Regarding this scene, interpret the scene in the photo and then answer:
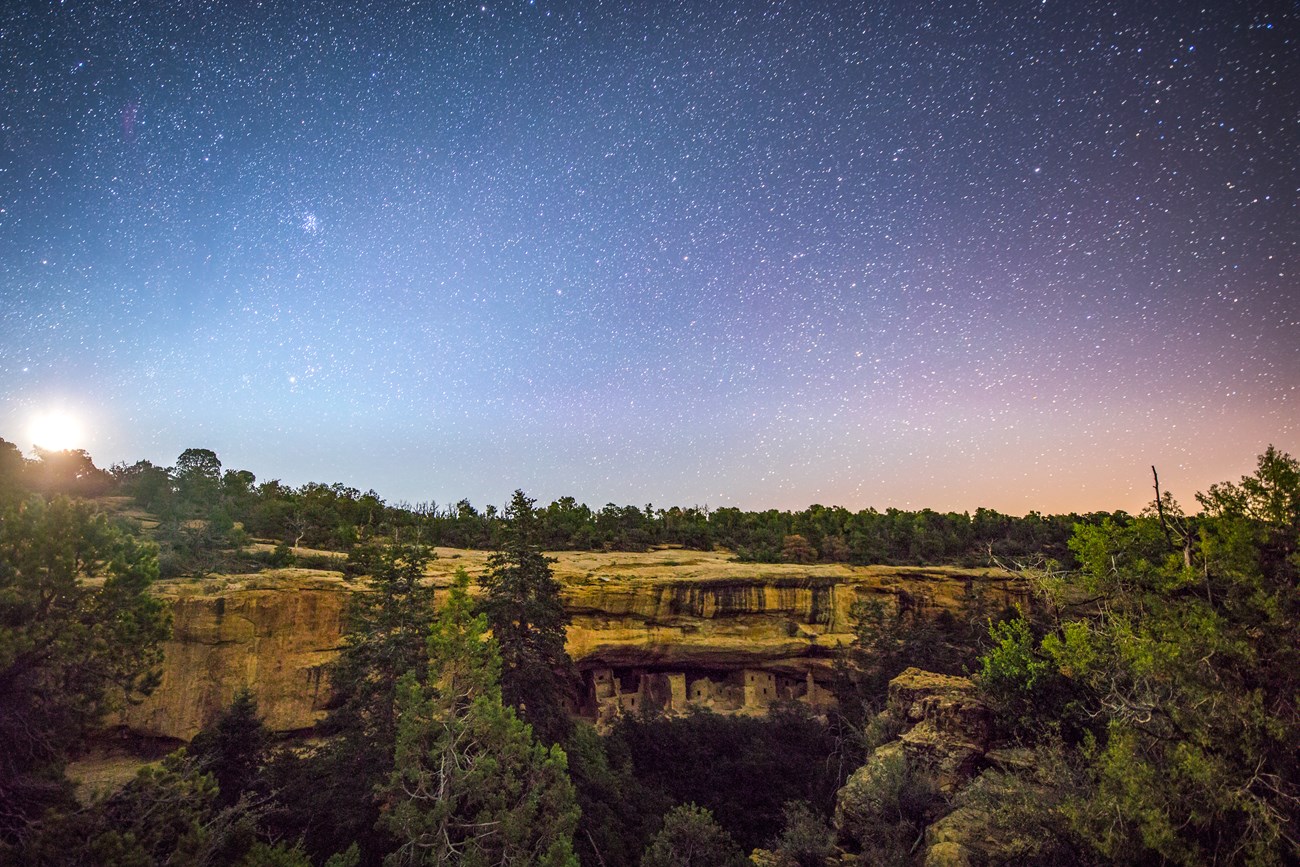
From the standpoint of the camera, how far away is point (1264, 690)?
803 cm

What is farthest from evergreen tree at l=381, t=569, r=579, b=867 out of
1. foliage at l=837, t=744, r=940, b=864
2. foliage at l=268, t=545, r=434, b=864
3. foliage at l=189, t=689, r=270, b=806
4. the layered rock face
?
the layered rock face

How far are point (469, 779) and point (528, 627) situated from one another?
6.55 meters

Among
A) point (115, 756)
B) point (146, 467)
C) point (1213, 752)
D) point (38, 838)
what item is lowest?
point (115, 756)

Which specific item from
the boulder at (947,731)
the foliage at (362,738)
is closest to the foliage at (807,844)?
the boulder at (947,731)

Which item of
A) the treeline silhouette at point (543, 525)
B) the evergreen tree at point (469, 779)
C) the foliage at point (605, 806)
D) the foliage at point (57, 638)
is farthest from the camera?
the treeline silhouette at point (543, 525)

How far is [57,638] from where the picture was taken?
340 inches

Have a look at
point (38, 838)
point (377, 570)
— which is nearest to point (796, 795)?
point (377, 570)

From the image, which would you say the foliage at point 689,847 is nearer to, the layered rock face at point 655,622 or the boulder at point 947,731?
the boulder at point 947,731

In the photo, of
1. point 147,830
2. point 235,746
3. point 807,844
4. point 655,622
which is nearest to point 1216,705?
point 807,844

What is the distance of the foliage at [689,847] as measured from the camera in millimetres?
14164

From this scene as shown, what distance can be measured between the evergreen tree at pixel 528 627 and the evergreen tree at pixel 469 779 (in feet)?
8.27

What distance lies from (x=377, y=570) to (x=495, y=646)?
17.4ft

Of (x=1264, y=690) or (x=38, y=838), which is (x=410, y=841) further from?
(x=1264, y=690)

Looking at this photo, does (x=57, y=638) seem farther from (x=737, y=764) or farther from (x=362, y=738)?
(x=737, y=764)
